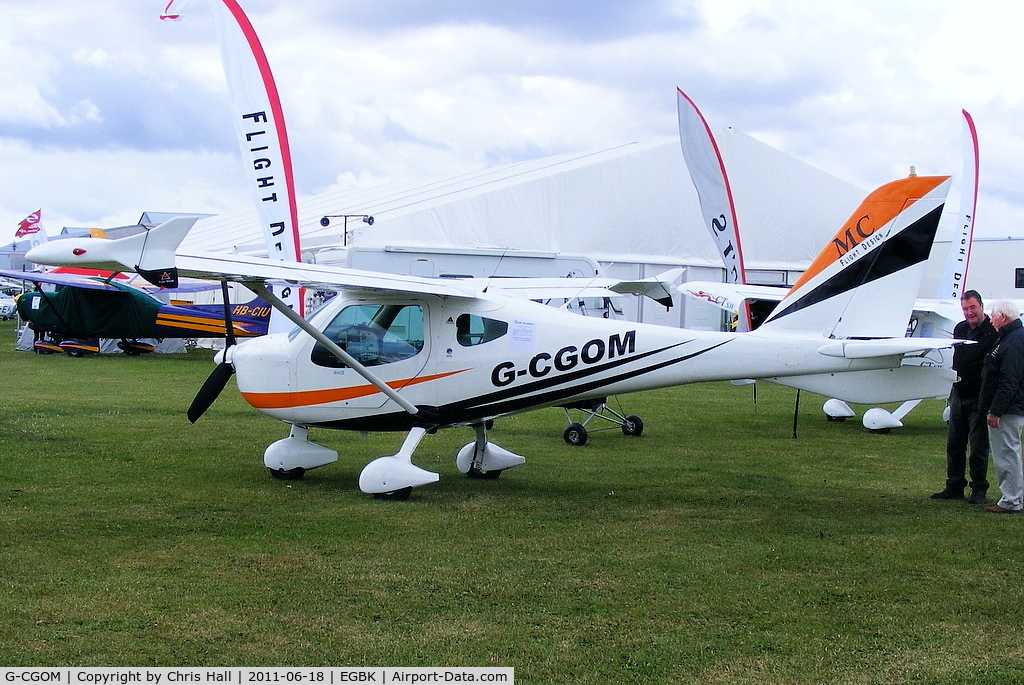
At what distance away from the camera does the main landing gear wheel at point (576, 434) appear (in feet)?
42.1

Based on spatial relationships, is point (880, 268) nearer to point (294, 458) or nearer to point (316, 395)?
point (316, 395)

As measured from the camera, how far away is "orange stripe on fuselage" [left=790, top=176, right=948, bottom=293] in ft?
28.0

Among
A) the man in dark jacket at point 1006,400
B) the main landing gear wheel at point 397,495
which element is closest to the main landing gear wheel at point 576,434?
the main landing gear wheel at point 397,495

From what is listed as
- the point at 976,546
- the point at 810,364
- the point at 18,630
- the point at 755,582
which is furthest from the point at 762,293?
the point at 18,630

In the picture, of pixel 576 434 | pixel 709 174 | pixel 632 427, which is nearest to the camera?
pixel 576 434

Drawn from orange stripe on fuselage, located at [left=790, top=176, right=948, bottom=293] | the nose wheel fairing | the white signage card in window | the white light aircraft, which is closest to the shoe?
the white light aircraft

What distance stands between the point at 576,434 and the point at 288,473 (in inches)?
168

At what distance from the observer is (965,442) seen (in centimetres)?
931

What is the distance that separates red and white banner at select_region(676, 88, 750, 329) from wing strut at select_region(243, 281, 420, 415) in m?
9.89

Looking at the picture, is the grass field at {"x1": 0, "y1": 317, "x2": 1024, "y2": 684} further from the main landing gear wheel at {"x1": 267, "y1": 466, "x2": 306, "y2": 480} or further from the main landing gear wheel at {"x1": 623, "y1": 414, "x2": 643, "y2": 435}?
the main landing gear wheel at {"x1": 623, "y1": 414, "x2": 643, "y2": 435}

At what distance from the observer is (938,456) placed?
12508 millimetres

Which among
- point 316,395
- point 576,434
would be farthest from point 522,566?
point 576,434

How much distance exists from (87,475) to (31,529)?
2.39m

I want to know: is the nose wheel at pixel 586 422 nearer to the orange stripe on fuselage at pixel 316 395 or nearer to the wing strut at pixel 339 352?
the orange stripe on fuselage at pixel 316 395
